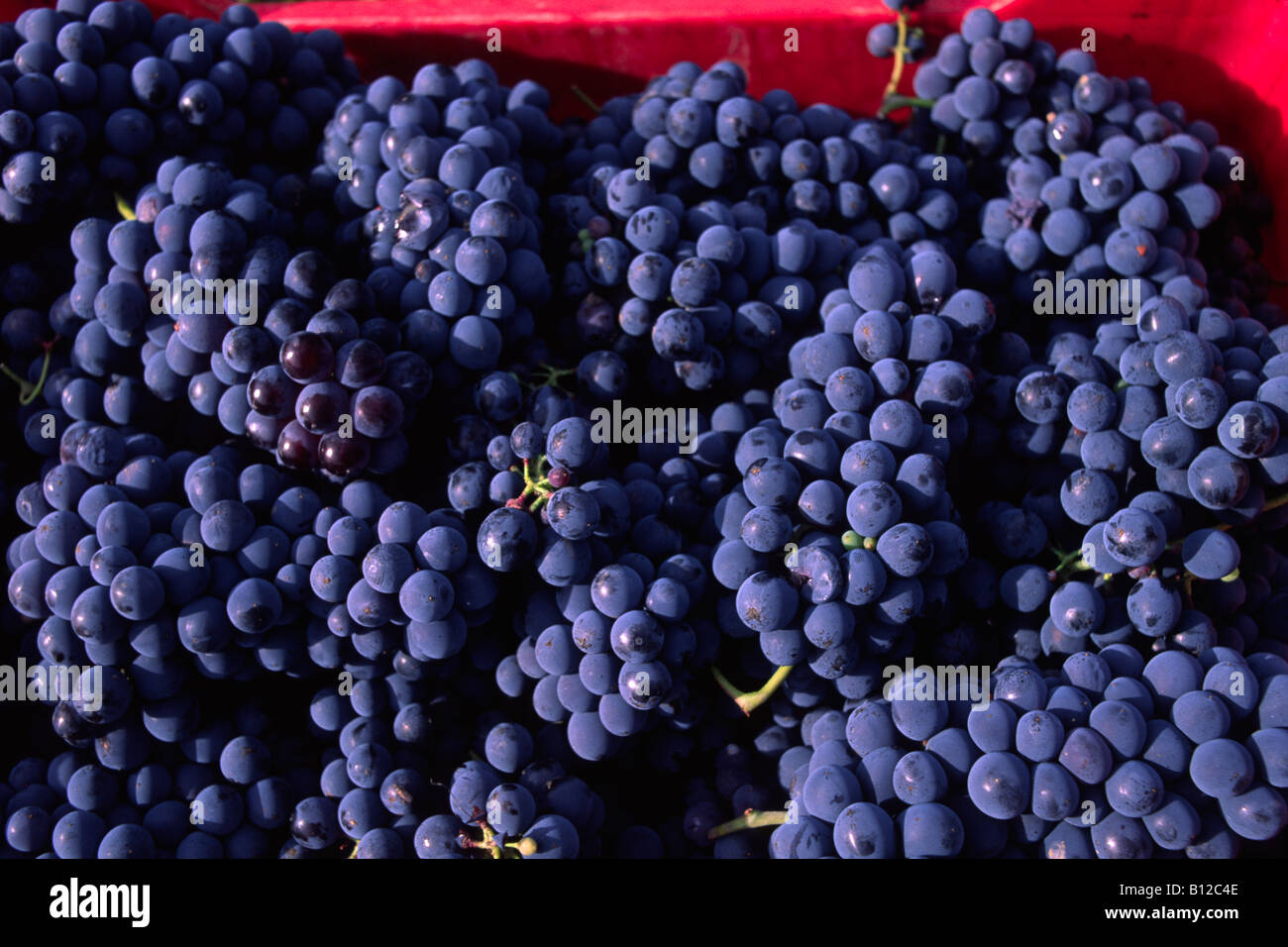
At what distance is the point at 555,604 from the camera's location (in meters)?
1.32

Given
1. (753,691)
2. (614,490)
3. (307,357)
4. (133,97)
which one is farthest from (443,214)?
(753,691)

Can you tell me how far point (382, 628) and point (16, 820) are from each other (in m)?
0.55

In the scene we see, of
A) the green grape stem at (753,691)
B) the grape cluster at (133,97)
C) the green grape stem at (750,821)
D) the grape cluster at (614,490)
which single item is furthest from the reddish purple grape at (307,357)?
the green grape stem at (750,821)

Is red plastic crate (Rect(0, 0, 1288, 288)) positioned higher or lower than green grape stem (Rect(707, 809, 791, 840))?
higher

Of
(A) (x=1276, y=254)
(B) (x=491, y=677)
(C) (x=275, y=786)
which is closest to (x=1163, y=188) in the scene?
(A) (x=1276, y=254)

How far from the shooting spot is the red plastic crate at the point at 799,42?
1851 mm

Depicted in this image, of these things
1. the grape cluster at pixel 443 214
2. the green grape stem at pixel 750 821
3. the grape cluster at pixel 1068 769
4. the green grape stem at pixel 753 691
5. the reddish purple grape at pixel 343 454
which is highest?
the grape cluster at pixel 443 214

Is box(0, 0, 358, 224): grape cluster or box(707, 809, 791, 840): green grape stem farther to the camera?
box(0, 0, 358, 224): grape cluster

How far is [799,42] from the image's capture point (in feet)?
6.31

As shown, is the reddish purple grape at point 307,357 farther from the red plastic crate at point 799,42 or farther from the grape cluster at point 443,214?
the red plastic crate at point 799,42

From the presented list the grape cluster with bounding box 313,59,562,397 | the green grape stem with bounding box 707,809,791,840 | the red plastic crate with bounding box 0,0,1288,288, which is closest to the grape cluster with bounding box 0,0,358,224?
the grape cluster with bounding box 313,59,562,397

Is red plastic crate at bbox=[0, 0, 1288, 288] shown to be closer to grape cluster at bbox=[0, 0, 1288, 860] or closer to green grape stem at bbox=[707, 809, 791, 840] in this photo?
grape cluster at bbox=[0, 0, 1288, 860]

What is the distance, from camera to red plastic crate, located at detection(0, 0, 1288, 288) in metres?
1.85
